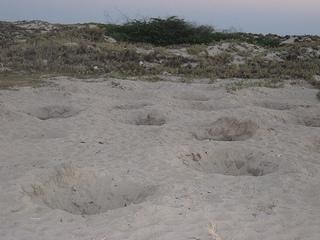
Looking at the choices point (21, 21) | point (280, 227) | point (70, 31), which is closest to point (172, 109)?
point (280, 227)

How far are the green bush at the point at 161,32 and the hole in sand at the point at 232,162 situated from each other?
15661 millimetres

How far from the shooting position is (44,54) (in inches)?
682

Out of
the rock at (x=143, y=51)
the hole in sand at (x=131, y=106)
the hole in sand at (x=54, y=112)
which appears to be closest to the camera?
the hole in sand at (x=54, y=112)

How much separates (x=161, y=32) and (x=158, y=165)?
56.0 ft

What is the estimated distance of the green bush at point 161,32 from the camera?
23.8m

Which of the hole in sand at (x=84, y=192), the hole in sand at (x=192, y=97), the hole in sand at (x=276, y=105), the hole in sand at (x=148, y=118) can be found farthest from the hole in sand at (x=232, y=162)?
the hole in sand at (x=192, y=97)

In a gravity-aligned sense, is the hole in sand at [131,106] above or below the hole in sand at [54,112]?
above

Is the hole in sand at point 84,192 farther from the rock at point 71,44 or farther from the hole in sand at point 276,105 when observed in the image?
the rock at point 71,44

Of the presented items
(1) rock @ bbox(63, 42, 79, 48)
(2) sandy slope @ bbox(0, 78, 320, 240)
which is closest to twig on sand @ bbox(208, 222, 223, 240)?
(2) sandy slope @ bbox(0, 78, 320, 240)

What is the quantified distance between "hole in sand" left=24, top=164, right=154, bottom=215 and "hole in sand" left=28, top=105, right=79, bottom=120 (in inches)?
148

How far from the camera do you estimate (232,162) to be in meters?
8.17

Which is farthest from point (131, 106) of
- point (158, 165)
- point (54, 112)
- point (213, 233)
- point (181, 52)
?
point (181, 52)

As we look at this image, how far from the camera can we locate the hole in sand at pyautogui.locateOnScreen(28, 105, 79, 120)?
10.9 metres

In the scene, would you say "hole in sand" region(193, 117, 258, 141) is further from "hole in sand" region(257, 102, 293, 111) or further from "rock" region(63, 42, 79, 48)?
"rock" region(63, 42, 79, 48)
